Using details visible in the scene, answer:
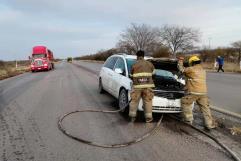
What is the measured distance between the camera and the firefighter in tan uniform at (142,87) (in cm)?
717

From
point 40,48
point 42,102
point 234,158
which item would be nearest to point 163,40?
point 40,48

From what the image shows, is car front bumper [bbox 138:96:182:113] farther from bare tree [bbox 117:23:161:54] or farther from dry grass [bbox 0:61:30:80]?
bare tree [bbox 117:23:161:54]

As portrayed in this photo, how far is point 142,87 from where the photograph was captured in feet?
23.5

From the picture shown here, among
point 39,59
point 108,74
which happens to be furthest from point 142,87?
point 39,59

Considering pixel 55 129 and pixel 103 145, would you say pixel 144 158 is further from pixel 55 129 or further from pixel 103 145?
pixel 55 129

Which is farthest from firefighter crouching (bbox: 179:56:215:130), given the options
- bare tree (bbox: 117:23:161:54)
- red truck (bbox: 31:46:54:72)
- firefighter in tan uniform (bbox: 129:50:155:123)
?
bare tree (bbox: 117:23:161:54)

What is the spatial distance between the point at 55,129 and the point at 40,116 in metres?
1.58

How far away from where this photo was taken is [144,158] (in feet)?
15.8

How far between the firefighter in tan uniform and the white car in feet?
0.72

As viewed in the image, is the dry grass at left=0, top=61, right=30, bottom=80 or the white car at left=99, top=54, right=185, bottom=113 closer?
the white car at left=99, top=54, right=185, bottom=113

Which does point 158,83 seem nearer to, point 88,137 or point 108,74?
point 88,137

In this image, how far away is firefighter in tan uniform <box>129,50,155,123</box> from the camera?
23.5ft

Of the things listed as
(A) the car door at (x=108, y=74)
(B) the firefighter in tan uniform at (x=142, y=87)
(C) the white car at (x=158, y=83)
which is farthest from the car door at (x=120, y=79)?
(B) the firefighter in tan uniform at (x=142, y=87)

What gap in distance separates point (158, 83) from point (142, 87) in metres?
0.96
